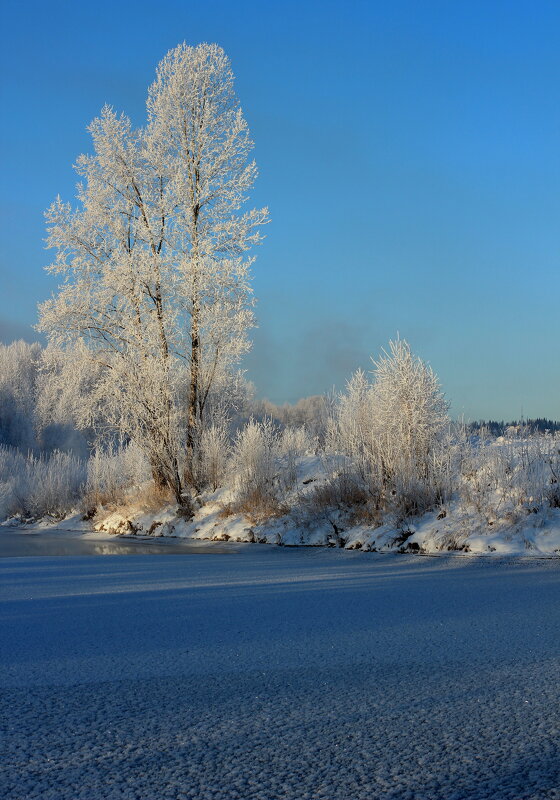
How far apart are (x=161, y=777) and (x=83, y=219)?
50.7 feet

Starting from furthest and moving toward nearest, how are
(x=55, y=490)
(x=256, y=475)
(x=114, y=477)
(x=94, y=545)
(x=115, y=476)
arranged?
(x=55, y=490) → (x=115, y=476) → (x=114, y=477) → (x=256, y=475) → (x=94, y=545)

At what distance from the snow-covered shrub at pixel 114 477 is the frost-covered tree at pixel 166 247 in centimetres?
189

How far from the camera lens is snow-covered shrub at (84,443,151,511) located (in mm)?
16391

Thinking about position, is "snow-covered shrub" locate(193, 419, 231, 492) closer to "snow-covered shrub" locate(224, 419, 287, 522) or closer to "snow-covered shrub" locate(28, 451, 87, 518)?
"snow-covered shrub" locate(224, 419, 287, 522)

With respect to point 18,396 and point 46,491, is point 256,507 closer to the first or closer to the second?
point 46,491

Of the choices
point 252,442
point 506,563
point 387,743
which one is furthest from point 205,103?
point 387,743

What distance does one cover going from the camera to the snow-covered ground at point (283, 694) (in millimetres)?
1697

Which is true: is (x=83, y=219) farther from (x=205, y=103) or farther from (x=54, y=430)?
(x=54, y=430)

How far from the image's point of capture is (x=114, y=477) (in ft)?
56.6

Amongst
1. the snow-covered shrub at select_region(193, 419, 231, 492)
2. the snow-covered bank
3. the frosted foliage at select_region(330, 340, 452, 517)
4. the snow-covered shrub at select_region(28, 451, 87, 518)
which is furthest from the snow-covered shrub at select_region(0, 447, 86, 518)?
the frosted foliage at select_region(330, 340, 452, 517)

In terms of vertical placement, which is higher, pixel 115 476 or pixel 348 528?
pixel 115 476

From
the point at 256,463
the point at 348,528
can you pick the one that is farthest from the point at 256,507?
the point at 348,528

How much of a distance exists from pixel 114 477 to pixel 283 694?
50.6ft

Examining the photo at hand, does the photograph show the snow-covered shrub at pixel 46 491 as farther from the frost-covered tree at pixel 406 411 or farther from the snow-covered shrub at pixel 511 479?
the snow-covered shrub at pixel 511 479
